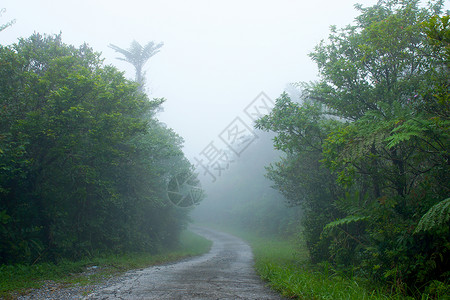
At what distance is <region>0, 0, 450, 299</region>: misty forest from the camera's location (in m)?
5.63

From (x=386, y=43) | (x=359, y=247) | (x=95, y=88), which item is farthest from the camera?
(x=95, y=88)

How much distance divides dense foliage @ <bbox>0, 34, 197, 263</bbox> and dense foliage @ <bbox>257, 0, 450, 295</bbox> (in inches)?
243

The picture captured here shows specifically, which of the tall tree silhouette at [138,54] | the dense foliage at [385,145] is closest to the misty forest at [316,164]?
the dense foliage at [385,145]

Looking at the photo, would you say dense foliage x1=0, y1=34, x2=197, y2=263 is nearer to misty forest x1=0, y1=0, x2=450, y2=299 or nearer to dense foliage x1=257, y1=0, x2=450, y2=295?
misty forest x1=0, y1=0, x2=450, y2=299

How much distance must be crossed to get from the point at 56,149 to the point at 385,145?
9909 millimetres

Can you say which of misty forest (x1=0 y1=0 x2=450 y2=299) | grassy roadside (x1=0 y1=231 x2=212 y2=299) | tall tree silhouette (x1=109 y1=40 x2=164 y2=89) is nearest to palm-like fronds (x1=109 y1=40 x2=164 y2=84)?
tall tree silhouette (x1=109 y1=40 x2=164 y2=89)

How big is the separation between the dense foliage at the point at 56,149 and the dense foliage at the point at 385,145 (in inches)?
243

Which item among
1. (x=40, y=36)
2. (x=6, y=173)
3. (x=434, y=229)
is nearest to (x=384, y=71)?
(x=434, y=229)

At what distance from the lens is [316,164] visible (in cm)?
1112

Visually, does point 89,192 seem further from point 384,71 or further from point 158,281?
point 384,71

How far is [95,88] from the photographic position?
10.0 m

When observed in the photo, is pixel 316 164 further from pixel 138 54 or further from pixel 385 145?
pixel 138 54

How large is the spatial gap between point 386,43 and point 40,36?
15.9 metres

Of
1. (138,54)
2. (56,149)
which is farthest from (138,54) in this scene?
(56,149)
